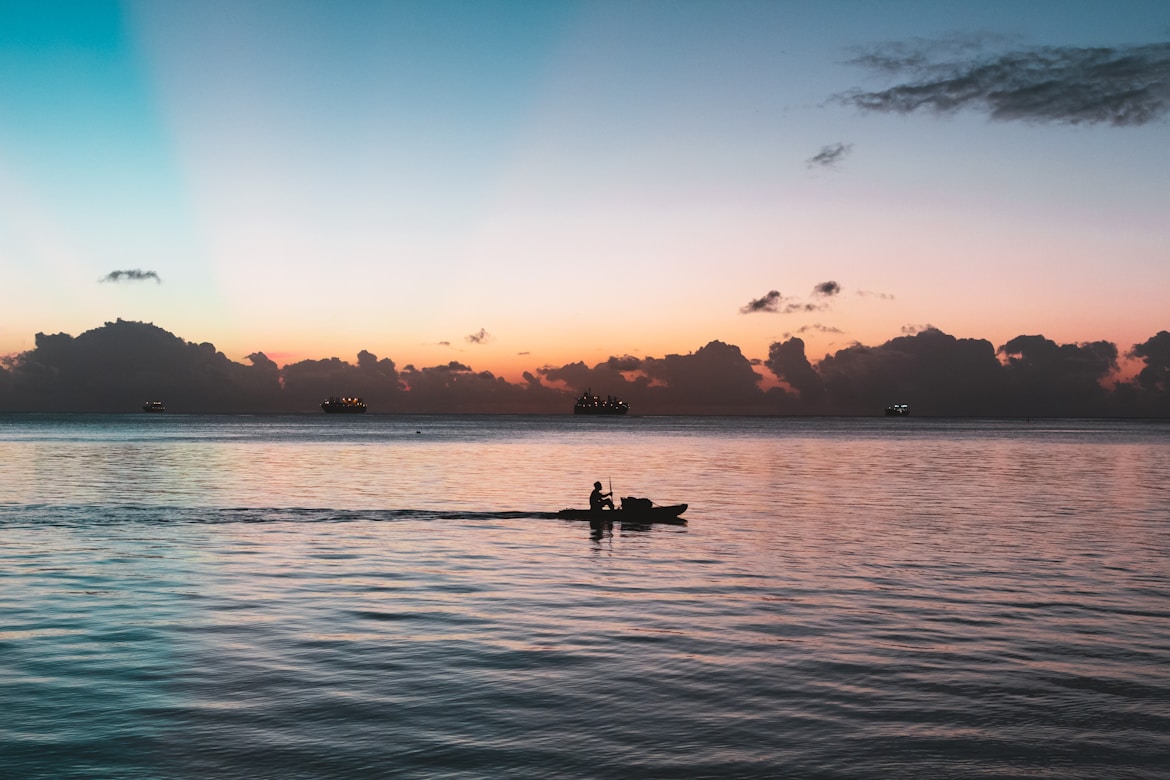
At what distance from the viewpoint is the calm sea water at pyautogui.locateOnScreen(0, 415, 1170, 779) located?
17094 millimetres

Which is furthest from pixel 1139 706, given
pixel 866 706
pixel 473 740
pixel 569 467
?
pixel 569 467

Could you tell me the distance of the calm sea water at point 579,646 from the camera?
17094 mm

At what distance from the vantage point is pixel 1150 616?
96.2ft

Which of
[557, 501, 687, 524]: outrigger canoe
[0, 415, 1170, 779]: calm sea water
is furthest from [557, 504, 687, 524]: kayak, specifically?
[0, 415, 1170, 779]: calm sea water

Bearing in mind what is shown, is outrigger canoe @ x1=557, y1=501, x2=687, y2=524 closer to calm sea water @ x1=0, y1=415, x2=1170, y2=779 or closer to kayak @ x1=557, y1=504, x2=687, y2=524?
kayak @ x1=557, y1=504, x2=687, y2=524

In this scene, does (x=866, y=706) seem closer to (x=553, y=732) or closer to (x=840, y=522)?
(x=553, y=732)

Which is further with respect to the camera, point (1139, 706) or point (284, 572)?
point (284, 572)

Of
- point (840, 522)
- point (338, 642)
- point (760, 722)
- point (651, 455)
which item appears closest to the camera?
point (760, 722)

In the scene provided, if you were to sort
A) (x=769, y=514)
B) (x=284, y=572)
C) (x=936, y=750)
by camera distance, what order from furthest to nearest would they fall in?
(x=769, y=514) → (x=284, y=572) → (x=936, y=750)

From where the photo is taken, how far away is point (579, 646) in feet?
82.1

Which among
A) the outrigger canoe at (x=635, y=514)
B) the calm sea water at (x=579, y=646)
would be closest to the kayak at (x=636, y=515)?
the outrigger canoe at (x=635, y=514)

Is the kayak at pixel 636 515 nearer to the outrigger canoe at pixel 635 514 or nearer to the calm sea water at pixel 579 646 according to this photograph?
the outrigger canoe at pixel 635 514

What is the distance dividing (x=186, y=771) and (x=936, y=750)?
499 inches

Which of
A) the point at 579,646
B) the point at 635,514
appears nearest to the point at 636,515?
the point at 635,514
